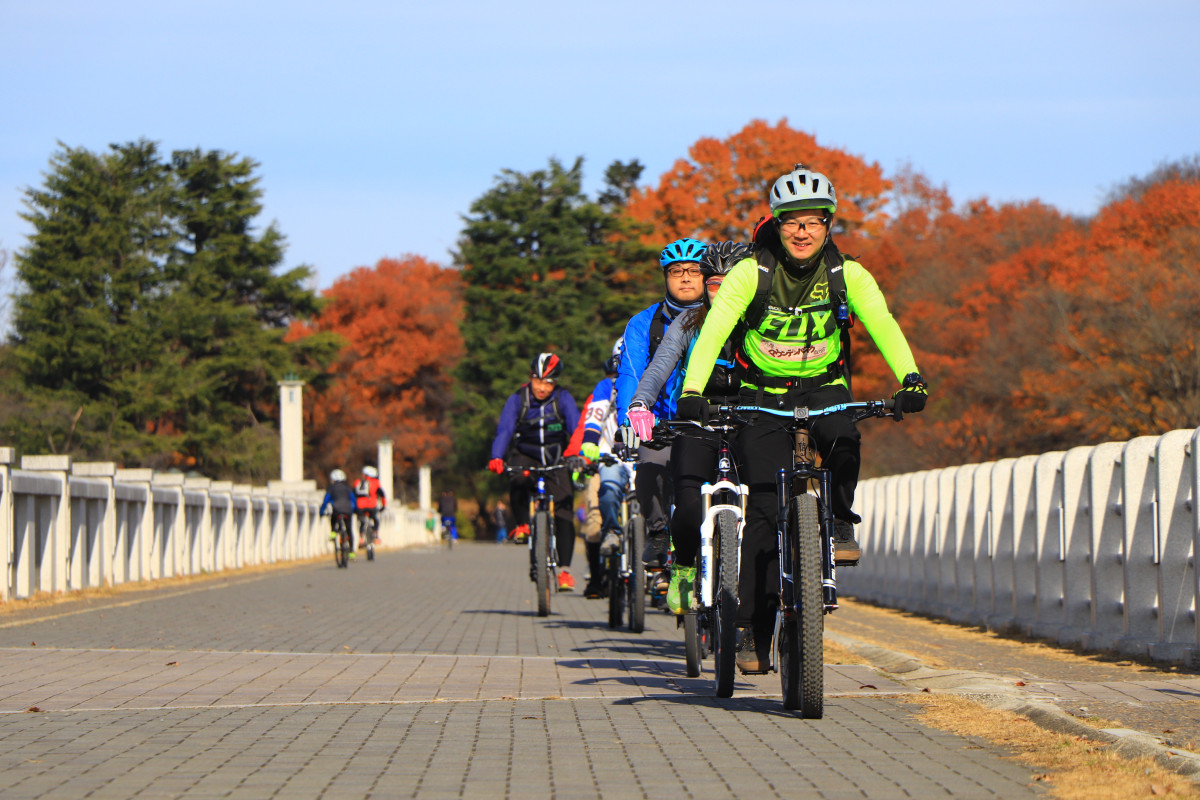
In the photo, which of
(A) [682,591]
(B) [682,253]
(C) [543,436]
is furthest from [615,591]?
(A) [682,591]

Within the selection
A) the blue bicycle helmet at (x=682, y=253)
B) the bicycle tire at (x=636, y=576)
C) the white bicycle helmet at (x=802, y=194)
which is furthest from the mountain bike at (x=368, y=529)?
the white bicycle helmet at (x=802, y=194)

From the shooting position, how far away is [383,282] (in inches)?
3541

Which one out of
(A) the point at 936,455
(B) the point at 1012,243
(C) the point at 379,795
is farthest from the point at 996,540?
(B) the point at 1012,243

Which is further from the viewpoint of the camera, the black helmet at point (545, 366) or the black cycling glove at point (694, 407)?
the black helmet at point (545, 366)

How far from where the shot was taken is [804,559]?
646cm

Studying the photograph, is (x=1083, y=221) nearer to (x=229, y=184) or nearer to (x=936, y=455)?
(x=936, y=455)

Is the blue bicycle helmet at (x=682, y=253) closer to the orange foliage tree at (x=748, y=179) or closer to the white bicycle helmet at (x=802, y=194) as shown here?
the white bicycle helmet at (x=802, y=194)

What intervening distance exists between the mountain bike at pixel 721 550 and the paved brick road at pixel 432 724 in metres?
0.30

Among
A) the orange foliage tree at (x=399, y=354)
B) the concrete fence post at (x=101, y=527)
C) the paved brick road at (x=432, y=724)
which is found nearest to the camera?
the paved brick road at (x=432, y=724)

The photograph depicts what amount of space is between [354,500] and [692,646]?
27.1 m

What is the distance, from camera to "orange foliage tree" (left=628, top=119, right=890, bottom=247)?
54.8m

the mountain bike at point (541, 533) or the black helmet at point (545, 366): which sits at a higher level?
the black helmet at point (545, 366)

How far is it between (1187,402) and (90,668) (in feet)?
112

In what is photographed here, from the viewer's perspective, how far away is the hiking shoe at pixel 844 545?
6.69 meters
